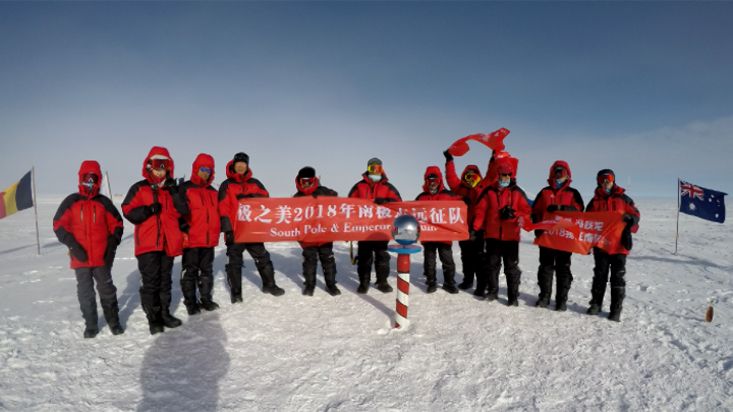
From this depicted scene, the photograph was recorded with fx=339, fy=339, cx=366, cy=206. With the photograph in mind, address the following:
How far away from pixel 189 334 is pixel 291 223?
8.11 feet

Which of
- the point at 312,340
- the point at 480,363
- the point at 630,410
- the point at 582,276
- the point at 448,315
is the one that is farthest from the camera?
the point at 582,276

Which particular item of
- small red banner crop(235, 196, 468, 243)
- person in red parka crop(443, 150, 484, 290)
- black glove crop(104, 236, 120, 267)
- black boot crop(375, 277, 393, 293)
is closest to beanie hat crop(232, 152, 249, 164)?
small red banner crop(235, 196, 468, 243)

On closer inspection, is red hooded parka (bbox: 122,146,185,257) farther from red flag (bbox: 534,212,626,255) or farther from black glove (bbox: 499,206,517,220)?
red flag (bbox: 534,212,626,255)

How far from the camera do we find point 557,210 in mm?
6039

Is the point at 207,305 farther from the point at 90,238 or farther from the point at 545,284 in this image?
the point at 545,284

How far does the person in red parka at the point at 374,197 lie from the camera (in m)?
6.94

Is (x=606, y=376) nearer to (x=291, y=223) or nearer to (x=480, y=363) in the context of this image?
(x=480, y=363)

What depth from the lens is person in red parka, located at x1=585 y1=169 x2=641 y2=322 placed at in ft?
18.3

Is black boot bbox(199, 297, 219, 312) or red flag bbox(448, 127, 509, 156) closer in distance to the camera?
black boot bbox(199, 297, 219, 312)

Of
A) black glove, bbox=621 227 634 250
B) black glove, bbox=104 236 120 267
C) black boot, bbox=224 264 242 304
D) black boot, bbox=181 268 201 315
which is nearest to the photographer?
black glove, bbox=104 236 120 267

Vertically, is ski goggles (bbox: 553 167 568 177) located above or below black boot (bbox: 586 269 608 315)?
above

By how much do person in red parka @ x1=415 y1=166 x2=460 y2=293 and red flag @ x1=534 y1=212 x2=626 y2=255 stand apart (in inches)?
75.8

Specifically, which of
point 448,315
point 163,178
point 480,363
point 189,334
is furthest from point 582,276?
point 163,178

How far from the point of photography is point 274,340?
4.98 m
